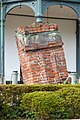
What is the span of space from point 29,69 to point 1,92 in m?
4.74

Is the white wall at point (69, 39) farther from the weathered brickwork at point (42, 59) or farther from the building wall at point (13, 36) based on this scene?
the weathered brickwork at point (42, 59)

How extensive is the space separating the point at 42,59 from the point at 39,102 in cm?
563

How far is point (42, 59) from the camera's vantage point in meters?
16.0

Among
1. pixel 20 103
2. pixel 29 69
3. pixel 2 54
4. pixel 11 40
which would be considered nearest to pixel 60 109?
pixel 20 103

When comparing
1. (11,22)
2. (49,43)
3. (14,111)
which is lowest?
(14,111)

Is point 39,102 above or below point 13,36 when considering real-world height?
below

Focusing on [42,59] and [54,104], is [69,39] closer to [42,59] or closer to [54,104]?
[42,59]

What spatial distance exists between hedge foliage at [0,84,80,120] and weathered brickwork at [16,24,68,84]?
4.00 meters

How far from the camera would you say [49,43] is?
52.7 ft

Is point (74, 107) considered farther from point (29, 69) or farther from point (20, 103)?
point (29, 69)

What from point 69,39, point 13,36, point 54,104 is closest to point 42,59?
point 54,104

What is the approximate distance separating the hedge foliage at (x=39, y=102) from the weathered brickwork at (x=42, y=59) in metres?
4.00

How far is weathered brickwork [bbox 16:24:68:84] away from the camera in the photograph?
52.4 feet

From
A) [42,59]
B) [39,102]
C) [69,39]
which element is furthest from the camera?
[69,39]
